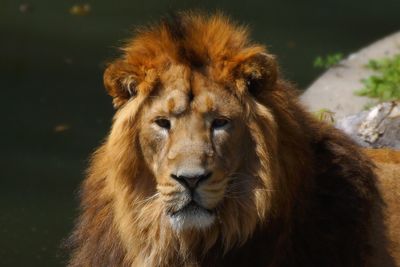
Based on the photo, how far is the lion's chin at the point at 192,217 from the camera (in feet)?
14.0

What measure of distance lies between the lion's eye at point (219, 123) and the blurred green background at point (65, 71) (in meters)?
0.86

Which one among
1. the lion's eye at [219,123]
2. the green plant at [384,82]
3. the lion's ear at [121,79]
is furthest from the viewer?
the green plant at [384,82]

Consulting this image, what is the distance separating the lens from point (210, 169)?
4.22m

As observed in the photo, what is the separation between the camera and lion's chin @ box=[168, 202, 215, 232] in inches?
168

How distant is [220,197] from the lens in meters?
4.31

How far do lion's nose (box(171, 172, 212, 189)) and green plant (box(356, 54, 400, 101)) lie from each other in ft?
11.8

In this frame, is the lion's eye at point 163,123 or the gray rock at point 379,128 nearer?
the lion's eye at point 163,123

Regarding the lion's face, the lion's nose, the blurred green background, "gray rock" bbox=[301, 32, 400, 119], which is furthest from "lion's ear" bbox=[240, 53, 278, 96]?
"gray rock" bbox=[301, 32, 400, 119]

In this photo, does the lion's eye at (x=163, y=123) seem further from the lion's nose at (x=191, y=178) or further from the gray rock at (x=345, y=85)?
the gray rock at (x=345, y=85)

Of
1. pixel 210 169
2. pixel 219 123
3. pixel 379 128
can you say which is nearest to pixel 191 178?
pixel 210 169

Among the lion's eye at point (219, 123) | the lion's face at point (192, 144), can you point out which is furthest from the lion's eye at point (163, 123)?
the lion's eye at point (219, 123)

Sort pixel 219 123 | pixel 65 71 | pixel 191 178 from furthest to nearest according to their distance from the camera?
pixel 65 71, pixel 219 123, pixel 191 178

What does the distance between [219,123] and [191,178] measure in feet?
1.09

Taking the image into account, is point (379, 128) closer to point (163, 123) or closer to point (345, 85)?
point (345, 85)
